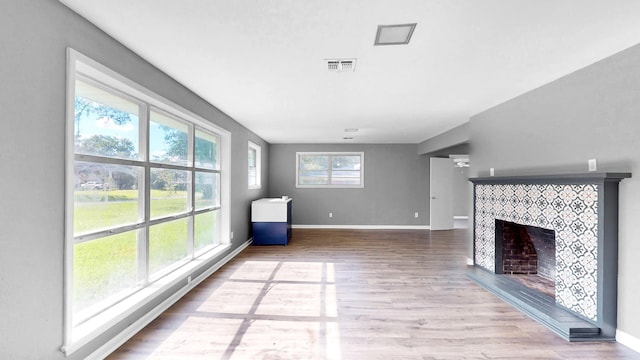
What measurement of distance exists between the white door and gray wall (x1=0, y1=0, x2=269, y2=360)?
23.7ft

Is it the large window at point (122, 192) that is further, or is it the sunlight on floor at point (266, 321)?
the sunlight on floor at point (266, 321)

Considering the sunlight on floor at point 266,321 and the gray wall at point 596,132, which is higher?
the gray wall at point 596,132

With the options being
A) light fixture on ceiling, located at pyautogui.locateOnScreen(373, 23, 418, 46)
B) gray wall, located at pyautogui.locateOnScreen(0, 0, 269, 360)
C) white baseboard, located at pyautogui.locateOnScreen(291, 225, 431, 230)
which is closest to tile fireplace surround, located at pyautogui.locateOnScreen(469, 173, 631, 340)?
light fixture on ceiling, located at pyautogui.locateOnScreen(373, 23, 418, 46)

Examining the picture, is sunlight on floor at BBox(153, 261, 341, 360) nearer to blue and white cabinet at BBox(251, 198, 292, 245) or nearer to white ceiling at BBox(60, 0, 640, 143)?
blue and white cabinet at BBox(251, 198, 292, 245)

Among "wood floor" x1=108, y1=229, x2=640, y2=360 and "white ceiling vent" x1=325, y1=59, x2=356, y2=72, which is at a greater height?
"white ceiling vent" x1=325, y1=59, x2=356, y2=72

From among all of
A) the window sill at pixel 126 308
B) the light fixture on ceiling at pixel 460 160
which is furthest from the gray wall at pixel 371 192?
the window sill at pixel 126 308

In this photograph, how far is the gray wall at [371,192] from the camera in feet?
24.5

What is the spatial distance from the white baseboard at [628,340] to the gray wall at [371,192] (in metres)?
5.21

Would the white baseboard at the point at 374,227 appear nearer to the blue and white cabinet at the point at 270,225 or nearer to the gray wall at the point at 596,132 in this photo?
the blue and white cabinet at the point at 270,225

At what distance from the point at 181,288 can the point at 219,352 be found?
4.11ft

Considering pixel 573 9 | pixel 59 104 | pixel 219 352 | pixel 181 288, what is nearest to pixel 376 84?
pixel 573 9

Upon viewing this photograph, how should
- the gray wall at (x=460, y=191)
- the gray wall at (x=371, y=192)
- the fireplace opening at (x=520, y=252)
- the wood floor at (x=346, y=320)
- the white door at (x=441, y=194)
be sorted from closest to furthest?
the wood floor at (x=346, y=320)
the fireplace opening at (x=520, y=252)
the white door at (x=441, y=194)
the gray wall at (x=371, y=192)
the gray wall at (x=460, y=191)

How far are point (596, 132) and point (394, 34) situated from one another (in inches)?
79.8

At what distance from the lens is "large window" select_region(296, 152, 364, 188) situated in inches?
298
